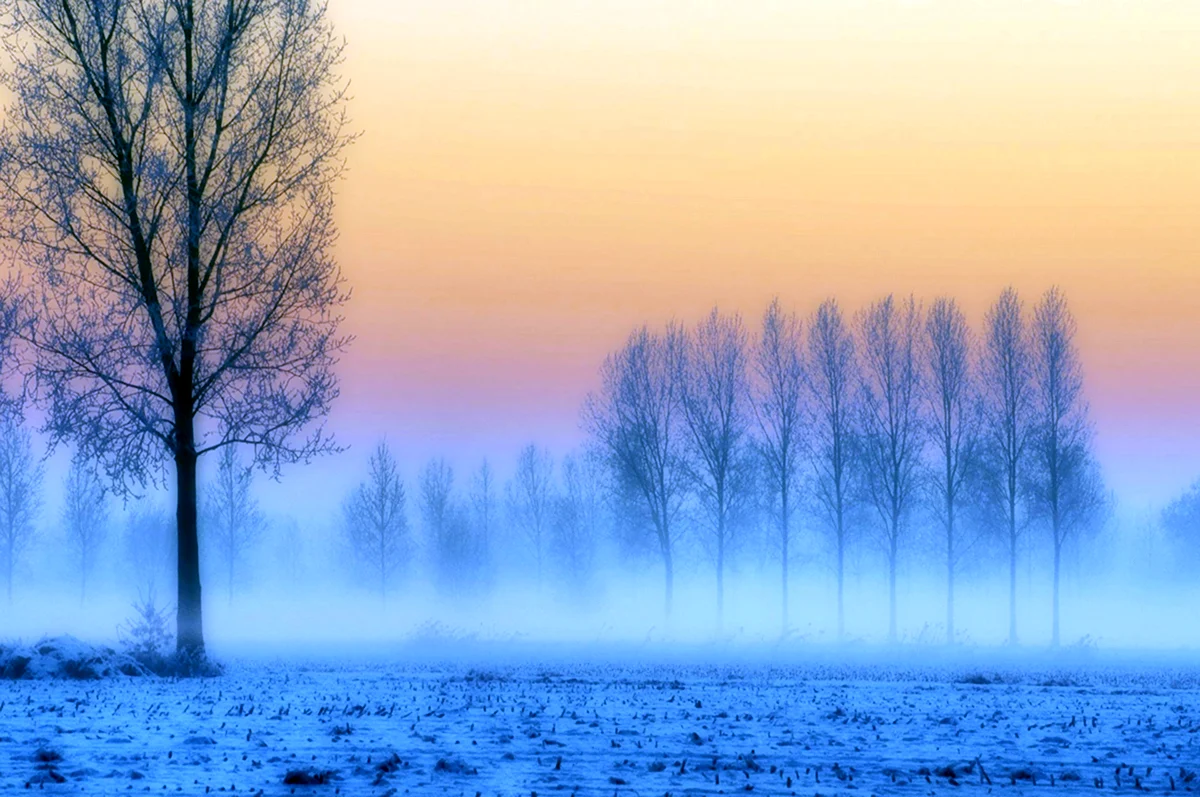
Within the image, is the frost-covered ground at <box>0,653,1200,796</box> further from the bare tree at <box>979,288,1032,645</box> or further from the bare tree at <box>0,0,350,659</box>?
the bare tree at <box>979,288,1032,645</box>

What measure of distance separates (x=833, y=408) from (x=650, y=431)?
8604 mm

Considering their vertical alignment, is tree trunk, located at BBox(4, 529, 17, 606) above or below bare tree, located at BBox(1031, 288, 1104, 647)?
below

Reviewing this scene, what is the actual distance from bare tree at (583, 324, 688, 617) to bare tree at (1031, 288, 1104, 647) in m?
14.7

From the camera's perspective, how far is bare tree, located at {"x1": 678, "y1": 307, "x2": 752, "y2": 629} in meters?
50.4

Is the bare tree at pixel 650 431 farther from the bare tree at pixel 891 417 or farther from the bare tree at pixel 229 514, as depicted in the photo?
the bare tree at pixel 229 514

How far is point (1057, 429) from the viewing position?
4638cm

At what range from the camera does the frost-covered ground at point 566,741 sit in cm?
788

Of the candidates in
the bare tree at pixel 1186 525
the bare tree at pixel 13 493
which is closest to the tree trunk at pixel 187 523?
the bare tree at pixel 13 493

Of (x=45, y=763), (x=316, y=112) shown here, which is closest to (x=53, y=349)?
(x=316, y=112)

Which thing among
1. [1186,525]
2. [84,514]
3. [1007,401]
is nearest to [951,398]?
[1007,401]

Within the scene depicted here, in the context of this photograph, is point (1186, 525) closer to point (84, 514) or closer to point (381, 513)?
point (381, 513)

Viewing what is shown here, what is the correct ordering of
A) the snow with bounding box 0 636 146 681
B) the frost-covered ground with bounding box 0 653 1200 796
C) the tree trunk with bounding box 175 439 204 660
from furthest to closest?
the tree trunk with bounding box 175 439 204 660, the snow with bounding box 0 636 146 681, the frost-covered ground with bounding box 0 653 1200 796

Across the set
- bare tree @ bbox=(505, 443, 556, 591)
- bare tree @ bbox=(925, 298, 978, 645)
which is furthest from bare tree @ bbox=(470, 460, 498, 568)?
bare tree @ bbox=(925, 298, 978, 645)

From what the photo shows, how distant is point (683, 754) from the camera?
29.9 ft
